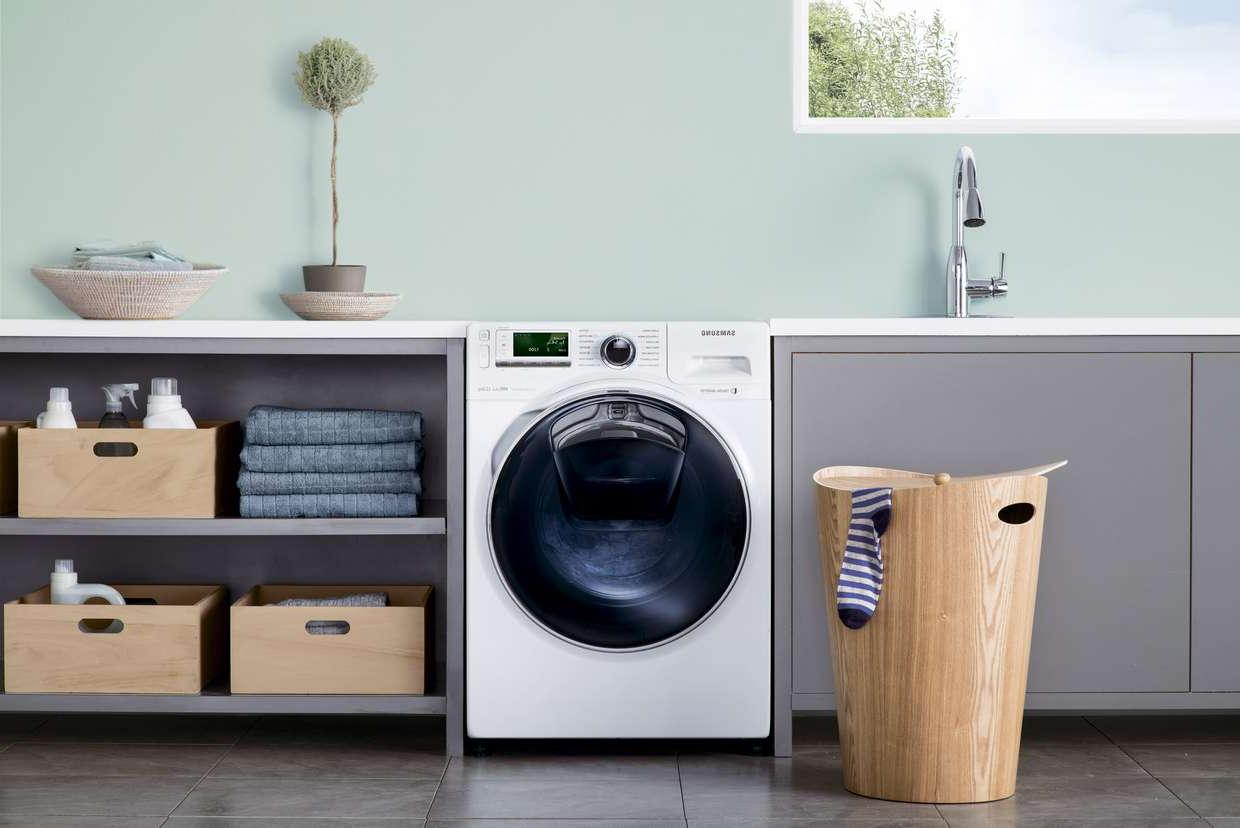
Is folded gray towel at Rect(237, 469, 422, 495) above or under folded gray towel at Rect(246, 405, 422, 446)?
under

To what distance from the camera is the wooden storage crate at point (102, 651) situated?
7.23ft

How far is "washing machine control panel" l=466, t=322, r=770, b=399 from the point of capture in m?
2.17

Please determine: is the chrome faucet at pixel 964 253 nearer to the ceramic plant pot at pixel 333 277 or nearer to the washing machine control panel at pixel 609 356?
the washing machine control panel at pixel 609 356

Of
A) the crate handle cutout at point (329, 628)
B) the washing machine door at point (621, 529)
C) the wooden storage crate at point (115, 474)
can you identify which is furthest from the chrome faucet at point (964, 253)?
the wooden storage crate at point (115, 474)

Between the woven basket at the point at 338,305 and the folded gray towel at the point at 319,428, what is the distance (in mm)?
232

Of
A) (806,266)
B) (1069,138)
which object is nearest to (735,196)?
(806,266)

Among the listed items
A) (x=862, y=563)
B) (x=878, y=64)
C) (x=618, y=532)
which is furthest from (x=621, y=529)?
(x=878, y=64)

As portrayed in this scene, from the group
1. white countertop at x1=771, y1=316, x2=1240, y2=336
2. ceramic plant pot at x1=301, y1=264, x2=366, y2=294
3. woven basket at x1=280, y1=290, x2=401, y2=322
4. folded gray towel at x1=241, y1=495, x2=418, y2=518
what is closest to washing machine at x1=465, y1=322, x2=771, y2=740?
white countertop at x1=771, y1=316, x2=1240, y2=336

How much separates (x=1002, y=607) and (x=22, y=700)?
1.74m

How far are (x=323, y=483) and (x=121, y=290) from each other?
53 centimetres

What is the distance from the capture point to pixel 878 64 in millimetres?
2719

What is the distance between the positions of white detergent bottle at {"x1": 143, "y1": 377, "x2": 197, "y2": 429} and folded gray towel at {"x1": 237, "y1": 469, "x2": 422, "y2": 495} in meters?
0.15

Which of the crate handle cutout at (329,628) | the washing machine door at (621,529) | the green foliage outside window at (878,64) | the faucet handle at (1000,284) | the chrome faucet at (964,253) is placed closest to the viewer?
the washing machine door at (621,529)

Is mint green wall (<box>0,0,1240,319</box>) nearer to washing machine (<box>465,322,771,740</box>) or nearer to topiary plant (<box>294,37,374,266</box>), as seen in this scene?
topiary plant (<box>294,37,374,266</box>)
